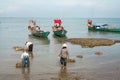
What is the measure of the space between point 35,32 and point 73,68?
27.0m

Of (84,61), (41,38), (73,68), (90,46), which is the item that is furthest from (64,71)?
(41,38)

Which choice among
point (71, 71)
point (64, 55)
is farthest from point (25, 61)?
point (71, 71)

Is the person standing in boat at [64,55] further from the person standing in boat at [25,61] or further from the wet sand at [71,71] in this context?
the person standing in boat at [25,61]

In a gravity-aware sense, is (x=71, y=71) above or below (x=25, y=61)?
below

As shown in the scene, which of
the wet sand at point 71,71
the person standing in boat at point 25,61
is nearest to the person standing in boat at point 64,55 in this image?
the wet sand at point 71,71

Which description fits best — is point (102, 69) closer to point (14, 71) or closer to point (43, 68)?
point (43, 68)

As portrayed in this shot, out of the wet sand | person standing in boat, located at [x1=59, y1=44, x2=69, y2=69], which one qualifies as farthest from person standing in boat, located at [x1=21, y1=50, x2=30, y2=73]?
person standing in boat, located at [x1=59, y1=44, x2=69, y2=69]

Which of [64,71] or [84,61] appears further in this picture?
[84,61]

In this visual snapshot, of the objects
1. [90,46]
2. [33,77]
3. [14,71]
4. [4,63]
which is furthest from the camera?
[90,46]

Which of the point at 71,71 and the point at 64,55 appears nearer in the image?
the point at 71,71

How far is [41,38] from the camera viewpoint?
43969 millimetres

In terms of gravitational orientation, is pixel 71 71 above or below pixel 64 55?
below

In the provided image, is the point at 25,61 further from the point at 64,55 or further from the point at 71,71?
the point at 71,71

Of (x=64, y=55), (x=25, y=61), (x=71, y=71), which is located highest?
(x=64, y=55)
